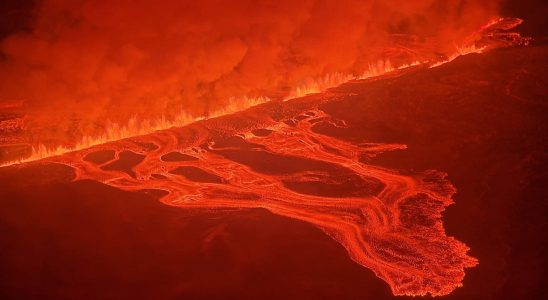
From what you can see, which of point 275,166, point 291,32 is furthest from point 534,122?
point 291,32

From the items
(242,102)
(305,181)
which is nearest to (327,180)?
(305,181)

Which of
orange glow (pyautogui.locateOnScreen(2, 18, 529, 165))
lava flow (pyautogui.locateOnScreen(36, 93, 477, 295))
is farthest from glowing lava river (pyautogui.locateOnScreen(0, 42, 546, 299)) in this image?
orange glow (pyautogui.locateOnScreen(2, 18, 529, 165))

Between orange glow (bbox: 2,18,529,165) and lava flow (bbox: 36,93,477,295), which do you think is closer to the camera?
lava flow (bbox: 36,93,477,295)

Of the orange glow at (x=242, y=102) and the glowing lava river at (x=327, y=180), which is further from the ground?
the orange glow at (x=242, y=102)

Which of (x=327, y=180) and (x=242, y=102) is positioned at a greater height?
→ (x=242, y=102)

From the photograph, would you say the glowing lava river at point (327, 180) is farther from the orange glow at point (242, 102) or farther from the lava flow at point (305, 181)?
the orange glow at point (242, 102)

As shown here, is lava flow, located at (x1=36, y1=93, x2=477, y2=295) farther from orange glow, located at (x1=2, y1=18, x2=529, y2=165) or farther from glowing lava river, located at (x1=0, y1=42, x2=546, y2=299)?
orange glow, located at (x1=2, y1=18, x2=529, y2=165)

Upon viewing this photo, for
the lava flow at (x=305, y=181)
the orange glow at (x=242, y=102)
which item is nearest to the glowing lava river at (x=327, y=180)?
the lava flow at (x=305, y=181)

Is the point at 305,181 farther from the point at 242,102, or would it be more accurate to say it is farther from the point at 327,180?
the point at 242,102
